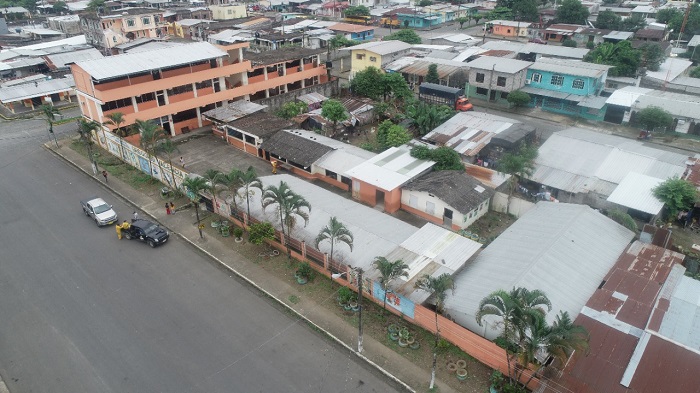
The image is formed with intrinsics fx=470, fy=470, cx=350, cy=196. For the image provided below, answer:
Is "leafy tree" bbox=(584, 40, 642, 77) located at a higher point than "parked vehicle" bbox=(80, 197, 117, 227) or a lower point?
higher

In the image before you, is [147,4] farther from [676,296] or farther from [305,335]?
[676,296]

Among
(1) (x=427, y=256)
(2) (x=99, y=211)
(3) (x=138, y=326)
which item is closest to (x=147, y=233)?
(2) (x=99, y=211)

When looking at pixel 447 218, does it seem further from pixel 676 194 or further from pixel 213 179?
pixel 213 179

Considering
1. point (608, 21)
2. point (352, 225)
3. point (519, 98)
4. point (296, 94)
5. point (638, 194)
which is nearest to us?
point (352, 225)

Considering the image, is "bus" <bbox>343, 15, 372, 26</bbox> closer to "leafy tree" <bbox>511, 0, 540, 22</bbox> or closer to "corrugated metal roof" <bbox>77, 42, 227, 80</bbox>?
"leafy tree" <bbox>511, 0, 540, 22</bbox>

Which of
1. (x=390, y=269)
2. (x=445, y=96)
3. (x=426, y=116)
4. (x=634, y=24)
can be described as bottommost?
(x=390, y=269)

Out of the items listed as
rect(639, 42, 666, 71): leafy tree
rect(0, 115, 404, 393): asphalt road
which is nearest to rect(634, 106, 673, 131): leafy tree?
rect(639, 42, 666, 71): leafy tree
